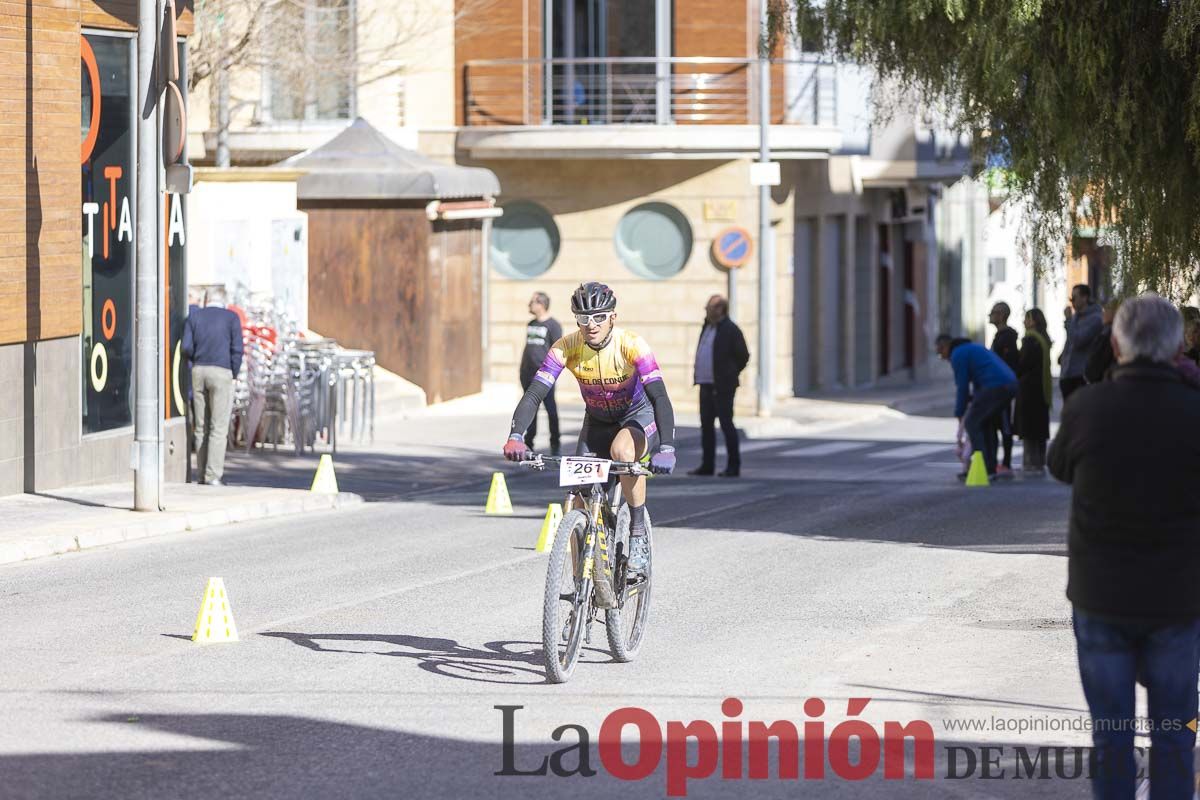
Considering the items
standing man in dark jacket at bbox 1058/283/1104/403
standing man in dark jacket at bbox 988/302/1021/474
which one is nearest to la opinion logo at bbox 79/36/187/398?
standing man in dark jacket at bbox 988/302/1021/474

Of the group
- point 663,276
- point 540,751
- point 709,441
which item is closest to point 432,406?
point 663,276

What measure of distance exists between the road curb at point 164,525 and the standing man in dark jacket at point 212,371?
1187mm

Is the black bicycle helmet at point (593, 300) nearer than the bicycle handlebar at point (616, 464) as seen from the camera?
No

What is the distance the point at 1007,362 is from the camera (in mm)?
21344

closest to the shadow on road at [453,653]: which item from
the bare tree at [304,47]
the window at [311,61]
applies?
the bare tree at [304,47]

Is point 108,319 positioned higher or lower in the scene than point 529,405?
higher

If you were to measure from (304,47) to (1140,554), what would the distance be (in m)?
26.5

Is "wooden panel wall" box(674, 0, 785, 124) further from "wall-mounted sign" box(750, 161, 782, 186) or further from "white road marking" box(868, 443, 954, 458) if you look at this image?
"white road marking" box(868, 443, 954, 458)

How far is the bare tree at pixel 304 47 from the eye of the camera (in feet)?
93.8

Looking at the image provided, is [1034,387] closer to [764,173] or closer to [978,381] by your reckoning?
[978,381]

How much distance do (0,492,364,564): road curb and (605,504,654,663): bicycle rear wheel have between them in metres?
5.59

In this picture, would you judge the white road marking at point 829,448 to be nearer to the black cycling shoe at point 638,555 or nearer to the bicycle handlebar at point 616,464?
the black cycling shoe at point 638,555

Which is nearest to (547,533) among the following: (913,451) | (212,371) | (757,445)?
(212,371)

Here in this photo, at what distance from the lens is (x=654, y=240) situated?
3416 centimetres
